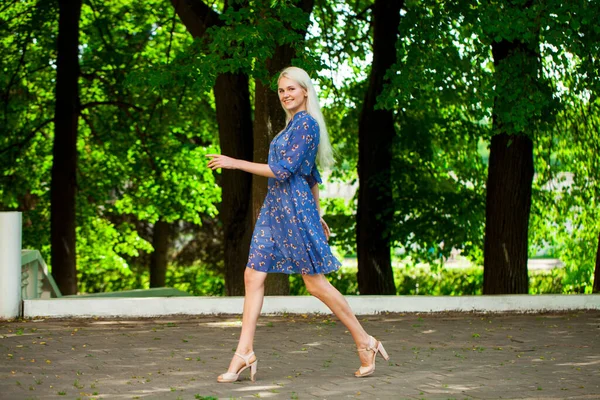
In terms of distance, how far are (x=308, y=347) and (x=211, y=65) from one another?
4260 mm

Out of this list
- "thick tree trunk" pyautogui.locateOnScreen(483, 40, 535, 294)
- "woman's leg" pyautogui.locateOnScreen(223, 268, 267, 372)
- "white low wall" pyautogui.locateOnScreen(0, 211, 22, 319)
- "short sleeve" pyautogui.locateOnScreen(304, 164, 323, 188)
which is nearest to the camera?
"woman's leg" pyautogui.locateOnScreen(223, 268, 267, 372)

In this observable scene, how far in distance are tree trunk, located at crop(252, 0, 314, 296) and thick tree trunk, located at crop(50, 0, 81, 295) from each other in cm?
786

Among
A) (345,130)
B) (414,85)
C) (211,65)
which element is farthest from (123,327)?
(345,130)

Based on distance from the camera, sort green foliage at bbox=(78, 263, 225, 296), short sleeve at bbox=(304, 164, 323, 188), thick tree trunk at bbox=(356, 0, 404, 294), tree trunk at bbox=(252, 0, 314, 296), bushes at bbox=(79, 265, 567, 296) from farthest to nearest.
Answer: green foliage at bbox=(78, 263, 225, 296)
bushes at bbox=(79, 265, 567, 296)
thick tree trunk at bbox=(356, 0, 404, 294)
tree trunk at bbox=(252, 0, 314, 296)
short sleeve at bbox=(304, 164, 323, 188)

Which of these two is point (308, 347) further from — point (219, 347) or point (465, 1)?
point (465, 1)

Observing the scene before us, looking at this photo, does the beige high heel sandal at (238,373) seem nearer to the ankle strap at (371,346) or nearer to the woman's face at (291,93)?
the ankle strap at (371,346)

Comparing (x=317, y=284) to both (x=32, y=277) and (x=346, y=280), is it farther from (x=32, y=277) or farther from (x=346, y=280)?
(x=346, y=280)

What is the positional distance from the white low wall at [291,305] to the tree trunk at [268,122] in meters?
1.88

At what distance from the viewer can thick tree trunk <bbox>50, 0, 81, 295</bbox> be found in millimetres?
18344

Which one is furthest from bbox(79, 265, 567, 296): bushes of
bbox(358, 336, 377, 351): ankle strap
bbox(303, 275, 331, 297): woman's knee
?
bbox(303, 275, 331, 297): woman's knee

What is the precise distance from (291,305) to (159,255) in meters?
20.2

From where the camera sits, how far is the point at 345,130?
21.3m

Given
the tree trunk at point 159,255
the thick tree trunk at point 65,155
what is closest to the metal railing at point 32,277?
the thick tree trunk at point 65,155

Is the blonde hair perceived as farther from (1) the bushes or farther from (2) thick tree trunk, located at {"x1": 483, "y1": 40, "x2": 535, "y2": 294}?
(1) the bushes
